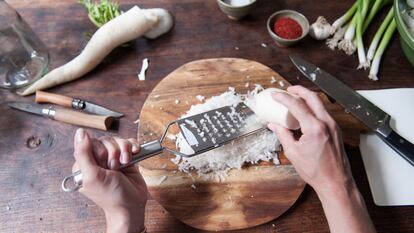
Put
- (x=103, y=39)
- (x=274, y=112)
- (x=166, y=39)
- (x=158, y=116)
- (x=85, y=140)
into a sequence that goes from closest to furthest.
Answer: (x=85, y=140)
(x=274, y=112)
(x=158, y=116)
(x=103, y=39)
(x=166, y=39)

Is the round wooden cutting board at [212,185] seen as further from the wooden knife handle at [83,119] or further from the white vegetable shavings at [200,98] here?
the wooden knife handle at [83,119]

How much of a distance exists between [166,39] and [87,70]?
0.35m

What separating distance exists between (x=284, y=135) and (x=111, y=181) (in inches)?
20.5

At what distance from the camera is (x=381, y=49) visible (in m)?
1.37

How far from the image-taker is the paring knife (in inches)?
44.4

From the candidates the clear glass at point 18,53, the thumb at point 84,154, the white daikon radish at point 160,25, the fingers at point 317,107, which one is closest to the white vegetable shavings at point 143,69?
the white daikon radish at point 160,25

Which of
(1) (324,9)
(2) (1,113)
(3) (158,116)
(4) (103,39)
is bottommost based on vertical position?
(2) (1,113)

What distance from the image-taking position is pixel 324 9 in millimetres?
1510

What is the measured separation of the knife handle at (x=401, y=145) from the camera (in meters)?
1.11

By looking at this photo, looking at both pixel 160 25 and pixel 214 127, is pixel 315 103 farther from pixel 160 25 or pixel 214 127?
pixel 160 25

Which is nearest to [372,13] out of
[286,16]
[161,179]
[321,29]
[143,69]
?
[321,29]

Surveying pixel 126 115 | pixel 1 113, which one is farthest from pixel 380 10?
pixel 1 113

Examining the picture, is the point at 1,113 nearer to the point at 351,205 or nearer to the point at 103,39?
the point at 103,39

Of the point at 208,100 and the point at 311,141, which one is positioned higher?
the point at 311,141
